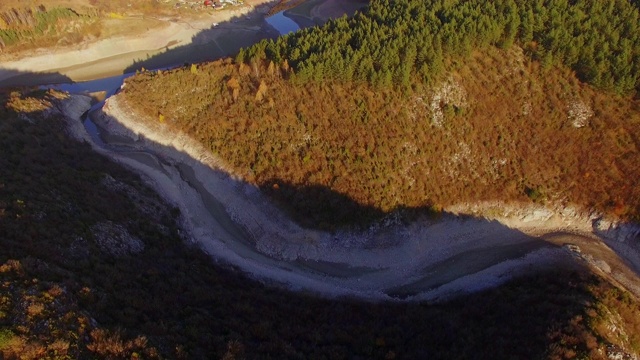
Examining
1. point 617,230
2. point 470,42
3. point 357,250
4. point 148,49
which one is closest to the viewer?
point 357,250

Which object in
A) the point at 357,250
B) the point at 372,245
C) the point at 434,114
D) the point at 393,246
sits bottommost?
the point at 393,246

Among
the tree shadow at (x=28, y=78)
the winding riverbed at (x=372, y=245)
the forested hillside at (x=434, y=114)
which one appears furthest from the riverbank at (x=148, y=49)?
the winding riverbed at (x=372, y=245)

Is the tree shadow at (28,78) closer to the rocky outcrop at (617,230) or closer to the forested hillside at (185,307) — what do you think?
the forested hillside at (185,307)

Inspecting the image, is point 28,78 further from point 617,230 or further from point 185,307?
point 617,230

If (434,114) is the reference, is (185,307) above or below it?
below

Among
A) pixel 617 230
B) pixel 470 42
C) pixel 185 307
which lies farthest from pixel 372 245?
pixel 470 42

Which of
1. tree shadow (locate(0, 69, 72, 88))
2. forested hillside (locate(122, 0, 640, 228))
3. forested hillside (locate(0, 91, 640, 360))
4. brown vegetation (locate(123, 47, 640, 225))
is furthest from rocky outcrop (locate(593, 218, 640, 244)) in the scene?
tree shadow (locate(0, 69, 72, 88))

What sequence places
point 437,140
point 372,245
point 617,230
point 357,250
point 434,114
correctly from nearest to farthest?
point 357,250 → point 372,245 → point 617,230 → point 437,140 → point 434,114

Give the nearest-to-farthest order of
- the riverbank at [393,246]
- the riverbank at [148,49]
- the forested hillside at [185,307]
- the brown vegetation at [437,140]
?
the forested hillside at [185,307]
the riverbank at [393,246]
the brown vegetation at [437,140]
the riverbank at [148,49]
